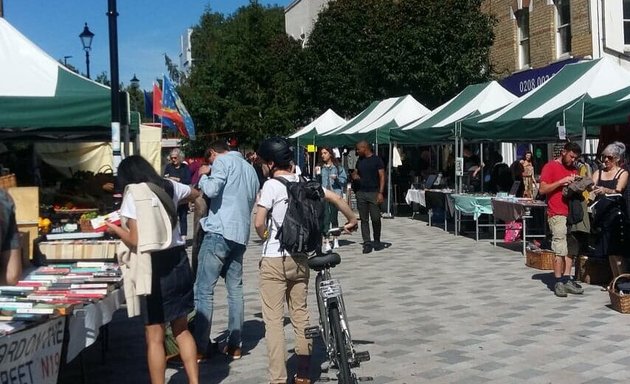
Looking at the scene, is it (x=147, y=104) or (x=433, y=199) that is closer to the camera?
(x=433, y=199)

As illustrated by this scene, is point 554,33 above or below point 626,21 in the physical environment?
above

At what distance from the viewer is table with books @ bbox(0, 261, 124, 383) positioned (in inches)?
175

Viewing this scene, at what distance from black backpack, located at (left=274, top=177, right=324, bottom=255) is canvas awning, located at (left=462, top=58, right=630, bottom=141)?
752 cm

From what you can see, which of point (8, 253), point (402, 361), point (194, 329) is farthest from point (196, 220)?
Result: point (8, 253)

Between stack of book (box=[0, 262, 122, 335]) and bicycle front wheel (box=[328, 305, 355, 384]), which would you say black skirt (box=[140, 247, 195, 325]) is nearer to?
stack of book (box=[0, 262, 122, 335])

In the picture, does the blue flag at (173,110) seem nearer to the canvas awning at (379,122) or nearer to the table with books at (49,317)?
the canvas awning at (379,122)

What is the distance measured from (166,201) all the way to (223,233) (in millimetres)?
1398

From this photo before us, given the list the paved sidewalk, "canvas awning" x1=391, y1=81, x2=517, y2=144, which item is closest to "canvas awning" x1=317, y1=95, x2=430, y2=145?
"canvas awning" x1=391, y1=81, x2=517, y2=144

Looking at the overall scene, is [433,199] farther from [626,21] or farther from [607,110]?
[607,110]

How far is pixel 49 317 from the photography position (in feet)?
15.7

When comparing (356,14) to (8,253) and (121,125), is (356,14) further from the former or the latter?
(8,253)

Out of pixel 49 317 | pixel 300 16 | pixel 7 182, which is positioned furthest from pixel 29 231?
pixel 300 16

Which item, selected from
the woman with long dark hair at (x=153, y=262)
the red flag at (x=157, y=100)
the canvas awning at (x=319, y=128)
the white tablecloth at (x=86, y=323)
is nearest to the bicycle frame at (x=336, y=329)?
the woman with long dark hair at (x=153, y=262)

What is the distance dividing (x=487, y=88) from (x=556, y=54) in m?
5.44
